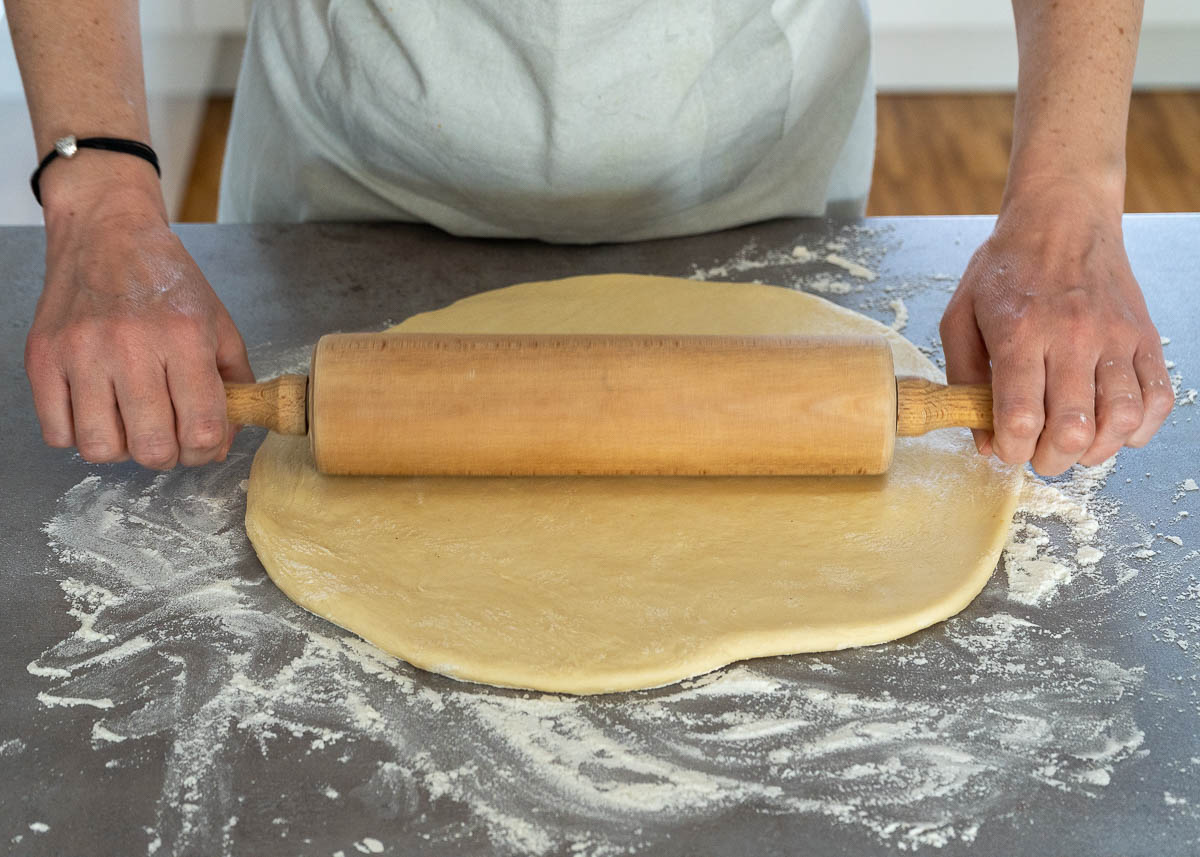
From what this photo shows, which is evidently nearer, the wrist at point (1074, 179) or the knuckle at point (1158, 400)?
the knuckle at point (1158, 400)

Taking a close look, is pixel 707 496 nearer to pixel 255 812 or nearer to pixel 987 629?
pixel 987 629

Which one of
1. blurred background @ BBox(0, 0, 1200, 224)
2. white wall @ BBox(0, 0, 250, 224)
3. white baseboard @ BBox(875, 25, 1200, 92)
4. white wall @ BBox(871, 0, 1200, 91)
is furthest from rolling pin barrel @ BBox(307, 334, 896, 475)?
white baseboard @ BBox(875, 25, 1200, 92)

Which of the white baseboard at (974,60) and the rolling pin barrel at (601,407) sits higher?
the rolling pin barrel at (601,407)

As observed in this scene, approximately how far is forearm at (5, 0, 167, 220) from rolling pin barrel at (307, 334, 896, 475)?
0.36 meters

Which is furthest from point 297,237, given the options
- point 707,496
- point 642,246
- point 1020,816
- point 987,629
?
point 1020,816

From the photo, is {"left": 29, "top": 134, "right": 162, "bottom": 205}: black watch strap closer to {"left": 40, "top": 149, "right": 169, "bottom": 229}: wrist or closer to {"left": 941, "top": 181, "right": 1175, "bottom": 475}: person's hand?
{"left": 40, "top": 149, "right": 169, "bottom": 229}: wrist

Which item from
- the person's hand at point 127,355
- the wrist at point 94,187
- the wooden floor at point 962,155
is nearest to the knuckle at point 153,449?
the person's hand at point 127,355

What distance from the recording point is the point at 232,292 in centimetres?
169

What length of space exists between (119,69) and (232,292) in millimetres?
342

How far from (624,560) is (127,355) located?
1.89 feet

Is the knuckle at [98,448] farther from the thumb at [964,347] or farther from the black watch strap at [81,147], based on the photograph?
the thumb at [964,347]

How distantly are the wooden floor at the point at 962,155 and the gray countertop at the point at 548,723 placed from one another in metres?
2.84

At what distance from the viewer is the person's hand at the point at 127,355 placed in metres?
1.25

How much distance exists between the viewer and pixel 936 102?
15.1ft
